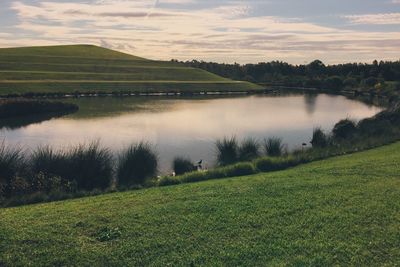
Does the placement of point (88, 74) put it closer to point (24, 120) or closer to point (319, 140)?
point (24, 120)

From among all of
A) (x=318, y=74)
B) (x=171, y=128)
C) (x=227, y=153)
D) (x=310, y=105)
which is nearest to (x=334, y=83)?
(x=318, y=74)

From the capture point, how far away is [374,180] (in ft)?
44.2

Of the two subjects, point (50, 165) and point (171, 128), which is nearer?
point (50, 165)

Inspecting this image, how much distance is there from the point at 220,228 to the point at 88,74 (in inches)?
3251

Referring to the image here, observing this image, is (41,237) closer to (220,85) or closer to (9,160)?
(9,160)

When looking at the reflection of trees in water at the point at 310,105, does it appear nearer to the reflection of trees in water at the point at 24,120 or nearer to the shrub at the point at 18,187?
the reflection of trees in water at the point at 24,120

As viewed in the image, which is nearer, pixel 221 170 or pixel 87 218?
pixel 87 218

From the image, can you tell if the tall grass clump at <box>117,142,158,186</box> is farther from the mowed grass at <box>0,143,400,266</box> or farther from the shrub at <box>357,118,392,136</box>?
the shrub at <box>357,118,392,136</box>

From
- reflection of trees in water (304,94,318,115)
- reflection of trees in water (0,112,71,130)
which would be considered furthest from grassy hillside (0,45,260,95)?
reflection of trees in water (304,94,318,115)

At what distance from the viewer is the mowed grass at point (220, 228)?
811 centimetres

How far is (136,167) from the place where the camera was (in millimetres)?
18578

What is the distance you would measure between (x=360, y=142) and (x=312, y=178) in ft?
38.8

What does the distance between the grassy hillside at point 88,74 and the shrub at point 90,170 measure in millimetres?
50612

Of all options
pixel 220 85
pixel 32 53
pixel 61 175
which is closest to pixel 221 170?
pixel 61 175
